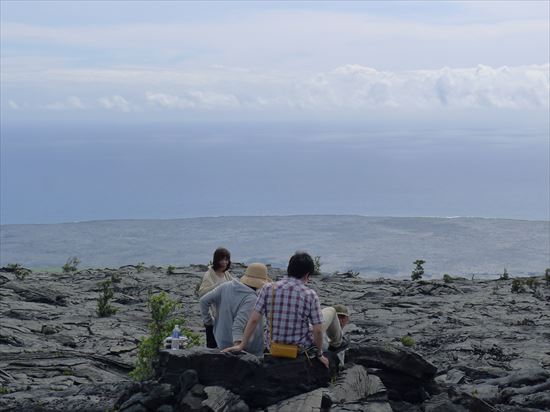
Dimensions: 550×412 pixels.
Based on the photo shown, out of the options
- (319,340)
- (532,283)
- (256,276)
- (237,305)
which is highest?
(256,276)

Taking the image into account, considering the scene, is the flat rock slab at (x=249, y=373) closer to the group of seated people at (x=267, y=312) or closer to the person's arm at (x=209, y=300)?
the group of seated people at (x=267, y=312)

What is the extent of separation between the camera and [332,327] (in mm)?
13508

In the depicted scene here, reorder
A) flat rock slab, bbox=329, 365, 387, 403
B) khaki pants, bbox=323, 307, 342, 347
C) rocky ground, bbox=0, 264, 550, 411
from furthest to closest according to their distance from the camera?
rocky ground, bbox=0, 264, 550, 411 → khaki pants, bbox=323, 307, 342, 347 → flat rock slab, bbox=329, 365, 387, 403

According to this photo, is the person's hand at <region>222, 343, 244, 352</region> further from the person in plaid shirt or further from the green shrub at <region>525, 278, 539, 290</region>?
the green shrub at <region>525, 278, 539, 290</region>

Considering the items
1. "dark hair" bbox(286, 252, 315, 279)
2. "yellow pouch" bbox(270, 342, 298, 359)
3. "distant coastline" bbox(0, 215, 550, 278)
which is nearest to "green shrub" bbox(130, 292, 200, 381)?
"yellow pouch" bbox(270, 342, 298, 359)

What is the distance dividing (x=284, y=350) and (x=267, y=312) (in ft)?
2.11

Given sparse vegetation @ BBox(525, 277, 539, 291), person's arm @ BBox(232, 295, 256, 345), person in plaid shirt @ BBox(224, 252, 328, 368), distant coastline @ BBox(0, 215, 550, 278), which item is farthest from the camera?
distant coastline @ BBox(0, 215, 550, 278)

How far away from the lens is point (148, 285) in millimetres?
37062

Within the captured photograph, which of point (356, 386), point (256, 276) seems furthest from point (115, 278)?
point (356, 386)

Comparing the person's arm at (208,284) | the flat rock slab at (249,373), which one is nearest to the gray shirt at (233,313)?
the flat rock slab at (249,373)

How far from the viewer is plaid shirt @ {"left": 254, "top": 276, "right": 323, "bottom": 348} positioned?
12.4 m

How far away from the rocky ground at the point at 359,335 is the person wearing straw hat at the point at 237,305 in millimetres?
1706

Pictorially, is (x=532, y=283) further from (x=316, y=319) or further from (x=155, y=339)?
(x=316, y=319)

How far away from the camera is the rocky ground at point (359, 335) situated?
14.8 meters
